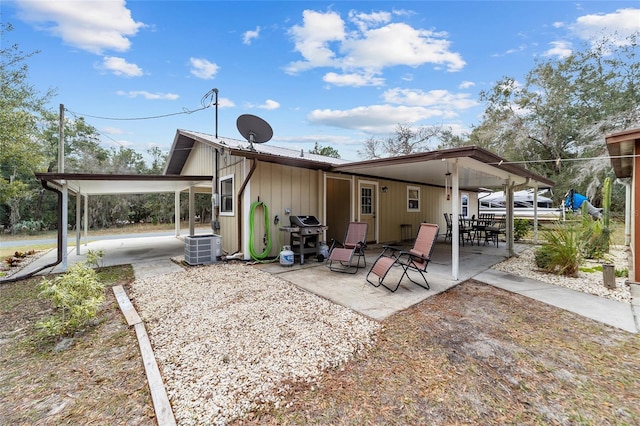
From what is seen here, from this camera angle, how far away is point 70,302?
2.89 metres

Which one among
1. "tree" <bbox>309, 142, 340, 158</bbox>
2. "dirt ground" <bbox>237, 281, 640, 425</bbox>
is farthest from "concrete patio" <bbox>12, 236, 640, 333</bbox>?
"tree" <bbox>309, 142, 340, 158</bbox>

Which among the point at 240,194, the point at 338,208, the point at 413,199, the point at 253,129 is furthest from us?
the point at 413,199

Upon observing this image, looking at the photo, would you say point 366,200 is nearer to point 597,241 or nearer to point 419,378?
point 597,241

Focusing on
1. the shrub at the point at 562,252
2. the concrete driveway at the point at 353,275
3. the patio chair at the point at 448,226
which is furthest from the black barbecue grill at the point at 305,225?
the patio chair at the point at 448,226

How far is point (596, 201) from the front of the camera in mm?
15359

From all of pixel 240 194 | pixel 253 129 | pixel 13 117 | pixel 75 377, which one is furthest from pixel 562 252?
pixel 13 117

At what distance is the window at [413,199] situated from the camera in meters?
10.3

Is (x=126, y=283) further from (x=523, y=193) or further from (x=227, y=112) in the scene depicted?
(x=523, y=193)

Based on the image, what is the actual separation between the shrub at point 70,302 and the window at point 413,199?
9392 mm

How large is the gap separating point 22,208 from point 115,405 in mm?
19654

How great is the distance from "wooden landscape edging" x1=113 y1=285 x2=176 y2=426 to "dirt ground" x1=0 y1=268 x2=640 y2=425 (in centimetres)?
7

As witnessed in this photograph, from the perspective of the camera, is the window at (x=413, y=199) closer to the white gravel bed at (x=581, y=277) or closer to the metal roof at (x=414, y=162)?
the metal roof at (x=414, y=162)

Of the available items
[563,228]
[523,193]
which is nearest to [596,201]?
[523,193]

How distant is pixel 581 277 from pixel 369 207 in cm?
512
